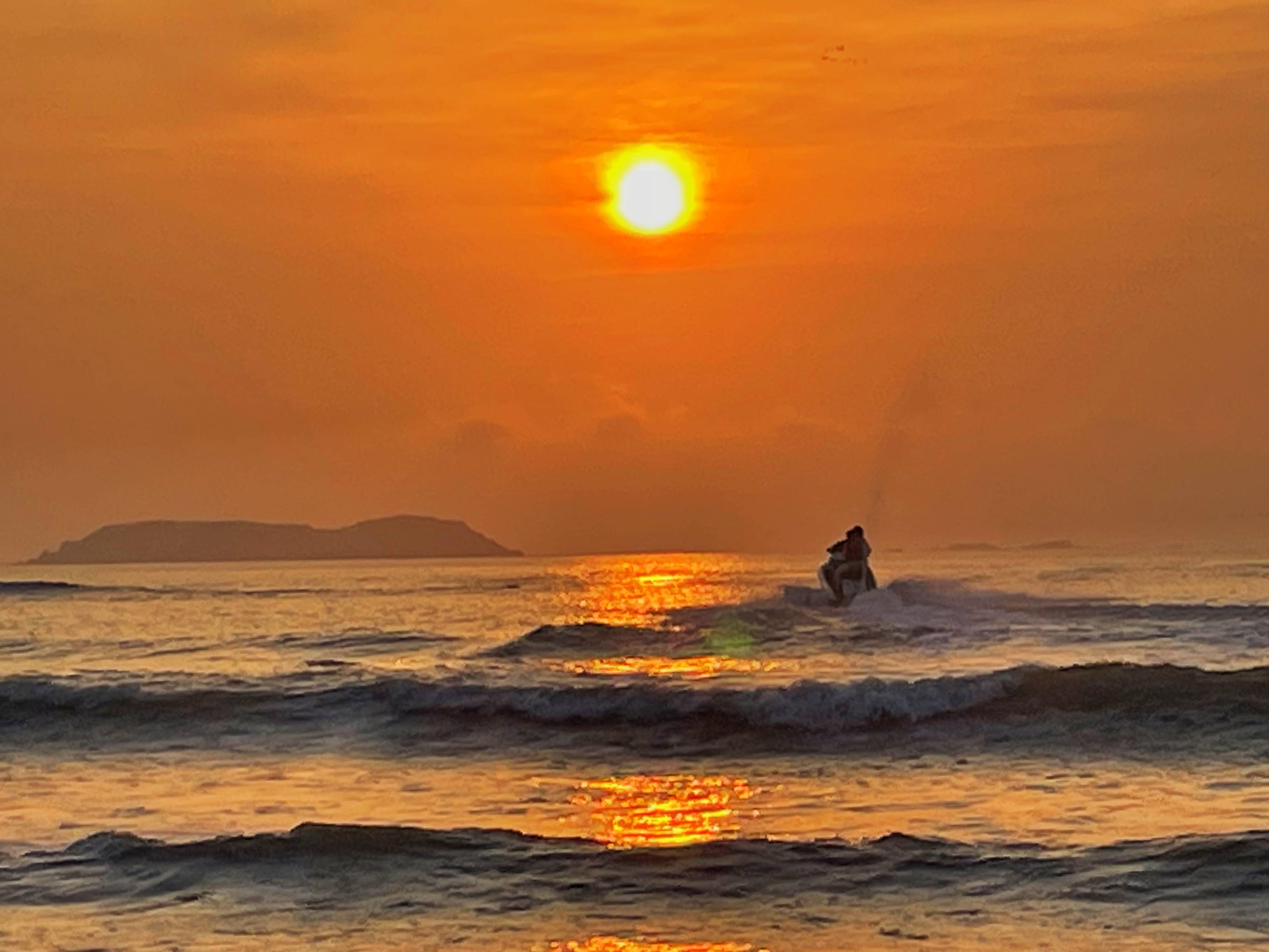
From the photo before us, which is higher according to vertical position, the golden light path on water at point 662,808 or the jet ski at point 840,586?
the jet ski at point 840,586

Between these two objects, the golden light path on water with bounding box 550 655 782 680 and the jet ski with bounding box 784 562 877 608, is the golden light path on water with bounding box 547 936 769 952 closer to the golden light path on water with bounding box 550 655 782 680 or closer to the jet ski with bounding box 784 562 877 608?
the golden light path on water with bounding box 550 655 782 680

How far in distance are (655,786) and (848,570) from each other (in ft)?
96.0

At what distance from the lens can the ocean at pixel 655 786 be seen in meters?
15.6

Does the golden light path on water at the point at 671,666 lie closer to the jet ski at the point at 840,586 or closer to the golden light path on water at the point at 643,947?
the jet ski at the point at 840,586

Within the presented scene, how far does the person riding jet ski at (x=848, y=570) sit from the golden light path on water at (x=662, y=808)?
2704cm

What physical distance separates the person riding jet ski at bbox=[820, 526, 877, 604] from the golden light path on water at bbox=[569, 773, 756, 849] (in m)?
27.0

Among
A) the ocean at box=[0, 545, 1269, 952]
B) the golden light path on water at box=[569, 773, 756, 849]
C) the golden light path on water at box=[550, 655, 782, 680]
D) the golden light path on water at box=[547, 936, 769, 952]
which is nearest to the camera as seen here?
the golden light path on water at box=[547, 936, 769, 952]

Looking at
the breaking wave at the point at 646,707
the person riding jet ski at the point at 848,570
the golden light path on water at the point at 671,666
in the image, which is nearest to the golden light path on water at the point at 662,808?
the breaking wave at the point at 646,707

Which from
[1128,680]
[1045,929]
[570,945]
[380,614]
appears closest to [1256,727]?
[1128,680]

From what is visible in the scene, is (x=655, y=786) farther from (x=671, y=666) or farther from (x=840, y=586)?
(x=840, y=586)

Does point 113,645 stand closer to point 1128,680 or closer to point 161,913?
point 1128,680

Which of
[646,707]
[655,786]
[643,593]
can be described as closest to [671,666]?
[646,707]

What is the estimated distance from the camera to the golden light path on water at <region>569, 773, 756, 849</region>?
19.0 meters

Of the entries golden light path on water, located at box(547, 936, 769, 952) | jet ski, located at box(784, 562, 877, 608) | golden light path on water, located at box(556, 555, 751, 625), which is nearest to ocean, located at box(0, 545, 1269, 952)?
golden light path on water, located at box(547, 936, 769, 952)
